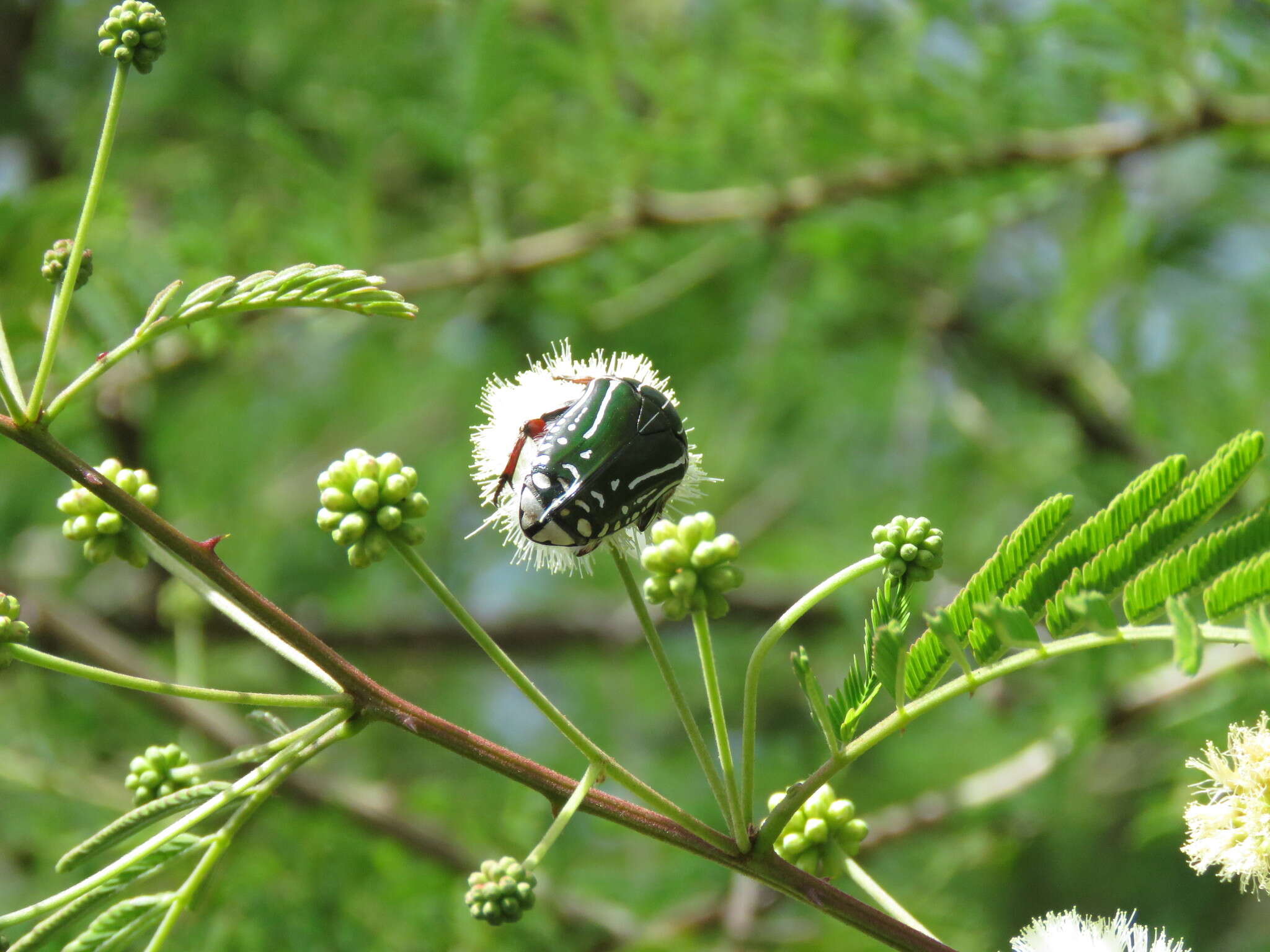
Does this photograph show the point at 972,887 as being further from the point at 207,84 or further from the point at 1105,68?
the point at 207,84

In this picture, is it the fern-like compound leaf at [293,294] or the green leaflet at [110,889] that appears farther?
the fern-like compound leaf at [293,294]

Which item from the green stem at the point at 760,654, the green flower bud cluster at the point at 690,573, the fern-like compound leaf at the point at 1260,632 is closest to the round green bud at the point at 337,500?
the green flower bud cluster at the point at 690,573

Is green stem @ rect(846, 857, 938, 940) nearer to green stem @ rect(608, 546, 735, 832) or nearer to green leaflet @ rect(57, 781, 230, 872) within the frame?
green stem @ rect(608, 546, 735, 832)

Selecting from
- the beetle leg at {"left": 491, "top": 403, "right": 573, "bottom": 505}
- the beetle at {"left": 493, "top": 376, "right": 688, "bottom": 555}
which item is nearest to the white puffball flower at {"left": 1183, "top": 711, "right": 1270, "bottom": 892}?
the beetle at {"left": 493, "top": 376, "right": 688, "bottom": 555}

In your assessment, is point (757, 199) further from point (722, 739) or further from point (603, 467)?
point (722, 739)

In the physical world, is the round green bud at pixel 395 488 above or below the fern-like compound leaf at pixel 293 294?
below

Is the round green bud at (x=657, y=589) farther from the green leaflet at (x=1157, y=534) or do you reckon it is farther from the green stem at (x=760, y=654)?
the green leaflet at (x=1157, y=534)
